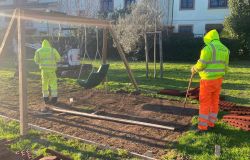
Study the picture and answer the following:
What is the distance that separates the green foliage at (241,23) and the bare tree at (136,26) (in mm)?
5535

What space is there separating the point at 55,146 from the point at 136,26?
59.8 ft

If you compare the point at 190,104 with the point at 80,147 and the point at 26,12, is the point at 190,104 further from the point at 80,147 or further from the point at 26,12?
the point at 26,12

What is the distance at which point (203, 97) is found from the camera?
25.6ft

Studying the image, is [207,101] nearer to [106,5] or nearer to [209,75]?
[209,75]

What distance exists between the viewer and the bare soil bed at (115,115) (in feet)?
24.7

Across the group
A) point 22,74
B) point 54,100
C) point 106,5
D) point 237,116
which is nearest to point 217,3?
point 106,5

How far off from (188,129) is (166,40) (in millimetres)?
20651

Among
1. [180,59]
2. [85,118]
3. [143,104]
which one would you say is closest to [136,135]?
[85,118]

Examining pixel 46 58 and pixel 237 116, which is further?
pixel 46 58

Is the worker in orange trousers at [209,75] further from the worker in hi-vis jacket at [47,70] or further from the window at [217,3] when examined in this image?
the window at [217,3]

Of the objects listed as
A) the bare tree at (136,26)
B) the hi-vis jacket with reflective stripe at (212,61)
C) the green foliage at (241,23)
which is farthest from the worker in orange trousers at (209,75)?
the green foliage at (241,23)

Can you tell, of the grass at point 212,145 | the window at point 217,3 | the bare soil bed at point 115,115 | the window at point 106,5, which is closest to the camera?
the grass at point 212,145

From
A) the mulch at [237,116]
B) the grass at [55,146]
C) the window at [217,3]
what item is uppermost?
the window at [217,3]

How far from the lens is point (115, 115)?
952 centimetres
